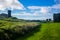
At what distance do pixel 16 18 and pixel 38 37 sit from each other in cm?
902

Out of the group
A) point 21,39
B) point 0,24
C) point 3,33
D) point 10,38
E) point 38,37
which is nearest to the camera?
point 3,33

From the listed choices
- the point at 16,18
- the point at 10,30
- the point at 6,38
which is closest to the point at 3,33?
the point at 6,38

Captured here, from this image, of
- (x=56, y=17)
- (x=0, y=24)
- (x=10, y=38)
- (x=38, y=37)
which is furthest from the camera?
(x=56, y=17)

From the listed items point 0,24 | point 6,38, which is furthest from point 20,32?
point 6,38

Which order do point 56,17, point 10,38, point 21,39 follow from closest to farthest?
point 10,38
point 21,39
point 56,17

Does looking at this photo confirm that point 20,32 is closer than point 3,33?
No

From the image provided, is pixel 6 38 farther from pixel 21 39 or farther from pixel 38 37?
pixel 38 37

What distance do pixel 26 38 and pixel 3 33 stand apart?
28.6 feet

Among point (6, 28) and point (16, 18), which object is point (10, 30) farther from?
point (16, 18)

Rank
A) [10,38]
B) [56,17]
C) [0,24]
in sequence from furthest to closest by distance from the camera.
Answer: [56,17] < [0,24] < [10,38]

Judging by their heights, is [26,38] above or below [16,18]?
below

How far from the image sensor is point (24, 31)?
33.5m

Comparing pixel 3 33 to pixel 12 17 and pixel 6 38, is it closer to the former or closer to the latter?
pixel 6 38

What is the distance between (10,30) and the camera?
27469 mm
